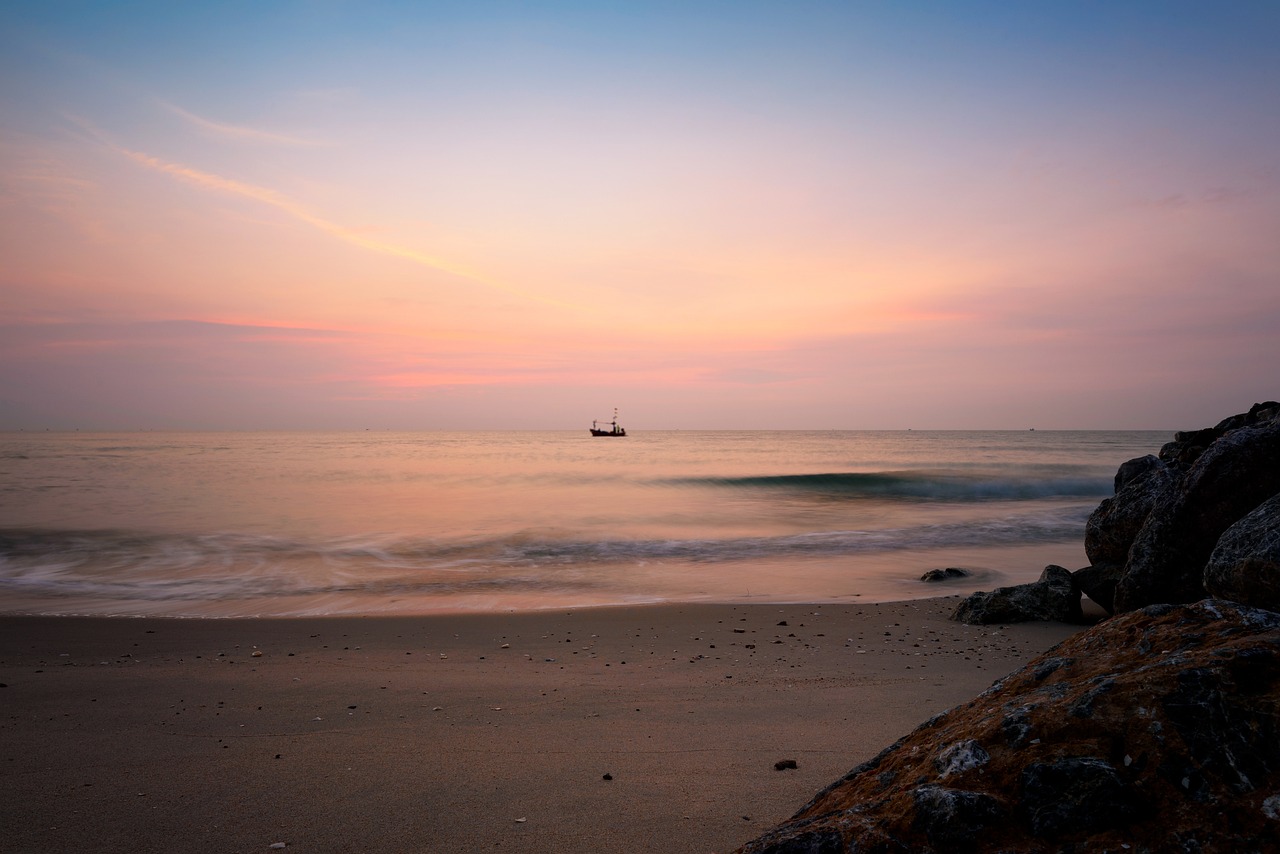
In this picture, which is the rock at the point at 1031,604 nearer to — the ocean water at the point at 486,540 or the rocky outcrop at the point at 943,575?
the ocean water at the point at 486,540

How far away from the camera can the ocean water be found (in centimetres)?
1196

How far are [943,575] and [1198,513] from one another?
22.5 feet

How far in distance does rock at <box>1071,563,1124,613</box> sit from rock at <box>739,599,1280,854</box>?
22.3 ft

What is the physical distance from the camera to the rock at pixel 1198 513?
6.06 meters

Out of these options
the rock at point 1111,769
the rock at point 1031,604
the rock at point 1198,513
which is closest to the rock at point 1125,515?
the rock at point 1031,604

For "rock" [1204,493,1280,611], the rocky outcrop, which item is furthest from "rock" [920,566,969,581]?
"rock" [1204,493,1280,611]

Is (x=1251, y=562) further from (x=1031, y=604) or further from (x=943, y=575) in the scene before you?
(x=943, y=575)

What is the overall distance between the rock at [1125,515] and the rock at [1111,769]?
629 centimetres

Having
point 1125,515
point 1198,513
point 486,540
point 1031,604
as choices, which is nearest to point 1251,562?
point 1198,513

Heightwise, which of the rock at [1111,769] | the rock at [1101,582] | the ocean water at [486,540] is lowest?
the ocean water at [486,540]

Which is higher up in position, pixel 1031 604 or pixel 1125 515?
pixel 1125 515

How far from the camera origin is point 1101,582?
842 cm

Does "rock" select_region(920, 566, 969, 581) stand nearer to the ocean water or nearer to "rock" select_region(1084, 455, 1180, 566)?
the ocean water

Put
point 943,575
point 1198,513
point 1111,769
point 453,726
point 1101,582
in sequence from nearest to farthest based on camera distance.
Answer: point 1111,769, point 453,726, point 1198,513, point 1101,582, point 943,575
